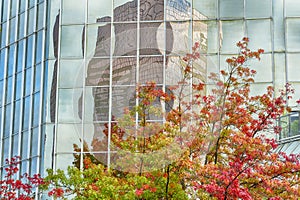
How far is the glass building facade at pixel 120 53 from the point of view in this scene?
30.3 metres

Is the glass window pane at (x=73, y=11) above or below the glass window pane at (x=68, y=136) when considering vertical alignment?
above

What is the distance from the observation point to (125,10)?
105 ft

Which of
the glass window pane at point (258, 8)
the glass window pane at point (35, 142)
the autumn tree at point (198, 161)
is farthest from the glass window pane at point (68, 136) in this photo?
the autumn tree at point (198, 161)

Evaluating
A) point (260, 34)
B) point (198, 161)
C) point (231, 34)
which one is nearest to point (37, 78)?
point (231, 34)

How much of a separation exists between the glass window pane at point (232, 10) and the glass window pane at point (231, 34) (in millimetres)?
285

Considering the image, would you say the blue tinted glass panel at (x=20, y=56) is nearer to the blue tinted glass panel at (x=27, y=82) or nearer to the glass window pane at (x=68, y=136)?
the blue tinted glass panel at (x=27, y=82)

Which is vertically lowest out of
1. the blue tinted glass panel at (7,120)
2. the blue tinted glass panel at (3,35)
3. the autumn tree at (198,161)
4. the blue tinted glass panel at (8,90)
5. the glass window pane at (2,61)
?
the autumn tree at (198,161)

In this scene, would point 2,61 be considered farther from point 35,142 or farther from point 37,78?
point 35,142

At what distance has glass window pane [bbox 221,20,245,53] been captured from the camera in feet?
101

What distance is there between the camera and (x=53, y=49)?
32.0 meters

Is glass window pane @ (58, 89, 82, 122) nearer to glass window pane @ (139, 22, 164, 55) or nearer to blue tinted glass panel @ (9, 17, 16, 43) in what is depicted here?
glass window pane @ (139, 22, 164, 55)

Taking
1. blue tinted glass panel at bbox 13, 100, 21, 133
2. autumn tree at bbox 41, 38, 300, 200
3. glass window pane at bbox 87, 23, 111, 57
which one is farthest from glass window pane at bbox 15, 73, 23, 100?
autumn tree at bbox 41, 38, 300, 200

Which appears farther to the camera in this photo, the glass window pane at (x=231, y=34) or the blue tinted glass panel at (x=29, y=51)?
the blue tinted glass panel at (x=29, y=51)

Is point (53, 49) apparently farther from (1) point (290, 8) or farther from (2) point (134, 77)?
(1) point (290, 8)
